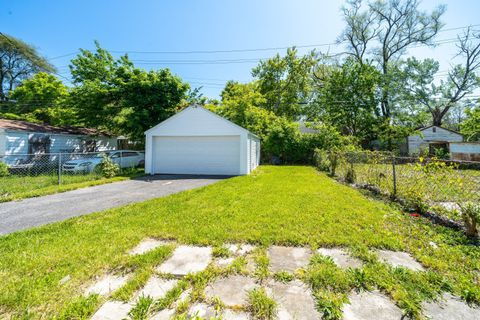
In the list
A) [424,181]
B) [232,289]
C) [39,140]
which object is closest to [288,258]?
[232,289]

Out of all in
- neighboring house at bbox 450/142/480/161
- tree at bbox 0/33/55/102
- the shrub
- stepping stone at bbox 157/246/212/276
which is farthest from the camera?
tree at bbox 0/33/55/102

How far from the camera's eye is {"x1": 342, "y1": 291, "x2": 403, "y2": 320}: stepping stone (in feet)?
5.68

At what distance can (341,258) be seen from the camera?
268cm

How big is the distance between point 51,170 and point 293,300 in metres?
14.2

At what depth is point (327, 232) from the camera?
342 centimetres

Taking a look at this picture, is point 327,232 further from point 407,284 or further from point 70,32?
point 70,32

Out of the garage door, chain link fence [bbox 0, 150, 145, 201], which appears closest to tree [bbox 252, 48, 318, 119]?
the garage door

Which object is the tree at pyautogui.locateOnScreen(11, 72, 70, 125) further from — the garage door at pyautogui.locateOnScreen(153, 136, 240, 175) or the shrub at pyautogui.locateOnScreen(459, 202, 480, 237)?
the shrub at pyautogui.locateOnScreen(459, 202, 480, 237)

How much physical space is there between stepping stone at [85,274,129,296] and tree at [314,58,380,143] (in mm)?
22887

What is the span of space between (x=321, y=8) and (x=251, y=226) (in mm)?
12745

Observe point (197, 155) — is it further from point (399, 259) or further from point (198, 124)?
point (399, 259)

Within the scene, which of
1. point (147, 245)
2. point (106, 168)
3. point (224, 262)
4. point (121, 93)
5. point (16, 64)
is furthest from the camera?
point (16, 64)

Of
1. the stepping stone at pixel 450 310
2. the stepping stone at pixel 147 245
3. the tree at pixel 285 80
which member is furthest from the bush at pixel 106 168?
the tree at pixel 285 80

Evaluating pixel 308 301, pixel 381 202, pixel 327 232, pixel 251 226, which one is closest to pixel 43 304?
pixel 308 301
